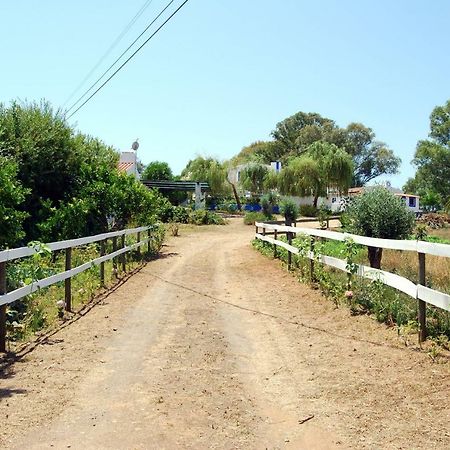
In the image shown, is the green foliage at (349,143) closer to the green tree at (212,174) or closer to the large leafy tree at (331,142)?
the large leafy tree at (331,142)

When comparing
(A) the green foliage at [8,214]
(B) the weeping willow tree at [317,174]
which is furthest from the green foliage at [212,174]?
(A) the green foliage at [8,214]

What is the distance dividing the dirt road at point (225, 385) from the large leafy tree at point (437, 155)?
52953 millimetres

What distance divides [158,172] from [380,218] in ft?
163

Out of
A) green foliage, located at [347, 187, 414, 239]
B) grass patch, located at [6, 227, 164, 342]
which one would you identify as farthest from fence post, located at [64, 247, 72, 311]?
green foliage, located at [347, 187, 414, 239]

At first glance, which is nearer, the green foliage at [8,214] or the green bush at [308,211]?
the green foliage at [8,214]

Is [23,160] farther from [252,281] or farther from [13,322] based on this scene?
[13,322]

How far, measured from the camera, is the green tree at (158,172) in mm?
60287

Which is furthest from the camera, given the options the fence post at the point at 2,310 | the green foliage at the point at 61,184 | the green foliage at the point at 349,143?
the green foliage at the point at 349,143

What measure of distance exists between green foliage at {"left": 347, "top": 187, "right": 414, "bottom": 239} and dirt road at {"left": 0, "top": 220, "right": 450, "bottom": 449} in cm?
367

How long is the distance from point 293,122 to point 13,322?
9189cm

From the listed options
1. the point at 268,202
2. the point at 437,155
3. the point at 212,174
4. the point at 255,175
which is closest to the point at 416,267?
the point at 268,202

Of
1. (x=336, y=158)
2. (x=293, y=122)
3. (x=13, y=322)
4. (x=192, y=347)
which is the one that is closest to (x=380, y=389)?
(x=192, y=347)

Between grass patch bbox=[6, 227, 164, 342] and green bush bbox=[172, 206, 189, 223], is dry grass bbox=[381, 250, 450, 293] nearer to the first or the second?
grass patch bbox=[6, 227, 164, 342]

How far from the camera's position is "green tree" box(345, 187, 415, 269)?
12227mm
